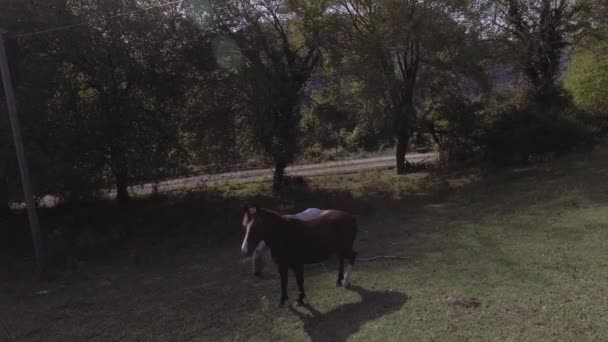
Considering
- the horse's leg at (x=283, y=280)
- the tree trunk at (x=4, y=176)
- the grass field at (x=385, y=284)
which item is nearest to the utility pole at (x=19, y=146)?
the grass field at (x=385, y=284)

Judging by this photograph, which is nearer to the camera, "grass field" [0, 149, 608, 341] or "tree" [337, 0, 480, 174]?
"grass field" [0, 149, 608, 341]

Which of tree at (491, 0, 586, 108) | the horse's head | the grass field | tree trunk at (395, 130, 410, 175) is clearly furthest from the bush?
the horse's head

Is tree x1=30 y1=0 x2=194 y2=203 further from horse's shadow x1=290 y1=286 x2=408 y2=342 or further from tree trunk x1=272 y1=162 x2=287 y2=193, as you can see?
horse's shadow x1=290 y1=286 x2=408 y2=342

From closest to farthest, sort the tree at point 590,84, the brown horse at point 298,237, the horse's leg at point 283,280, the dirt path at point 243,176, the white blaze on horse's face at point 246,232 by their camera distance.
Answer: the white blaze on horse's face at point 246,232
the brown horse at point 298,237
the horse's leg at point 283,280
the dirt path at point 243,176
the tree at point 590,84

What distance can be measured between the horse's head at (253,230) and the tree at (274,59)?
10237mm

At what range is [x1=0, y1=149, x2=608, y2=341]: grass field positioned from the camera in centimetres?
602

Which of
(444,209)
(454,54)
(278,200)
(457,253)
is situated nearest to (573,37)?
(454,54)

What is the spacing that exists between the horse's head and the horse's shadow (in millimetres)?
1266

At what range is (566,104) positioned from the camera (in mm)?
25219

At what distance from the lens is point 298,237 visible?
6.65 meters

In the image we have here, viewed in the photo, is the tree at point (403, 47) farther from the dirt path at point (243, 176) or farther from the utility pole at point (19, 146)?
the utility pole at point (19, 146)

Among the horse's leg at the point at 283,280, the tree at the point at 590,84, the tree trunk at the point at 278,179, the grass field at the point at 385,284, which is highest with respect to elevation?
the tree at the point at 590,84

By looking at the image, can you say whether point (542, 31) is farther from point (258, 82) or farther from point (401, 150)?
point (258, 82)

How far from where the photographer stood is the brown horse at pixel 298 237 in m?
6.20
